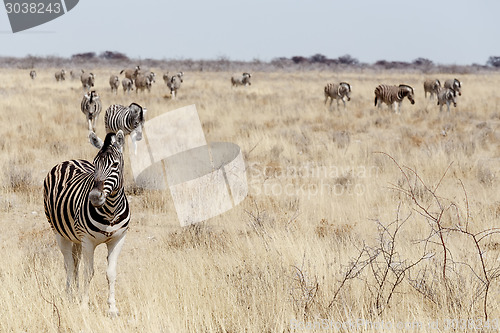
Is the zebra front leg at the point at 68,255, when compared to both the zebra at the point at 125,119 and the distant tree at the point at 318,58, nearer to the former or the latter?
the zebra at the point at 125,119

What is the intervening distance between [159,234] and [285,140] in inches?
287

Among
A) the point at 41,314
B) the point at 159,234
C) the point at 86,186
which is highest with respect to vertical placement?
the point at 86,186

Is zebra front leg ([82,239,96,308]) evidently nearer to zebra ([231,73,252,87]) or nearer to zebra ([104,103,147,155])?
zebra ([104,103,147,155])

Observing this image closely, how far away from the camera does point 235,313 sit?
145 inches

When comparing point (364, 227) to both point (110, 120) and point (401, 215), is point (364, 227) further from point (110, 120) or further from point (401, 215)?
point (110, 120)

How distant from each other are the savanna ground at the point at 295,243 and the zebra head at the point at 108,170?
89 cm

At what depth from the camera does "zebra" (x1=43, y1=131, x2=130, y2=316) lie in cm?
365

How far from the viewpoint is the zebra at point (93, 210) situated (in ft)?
12.0

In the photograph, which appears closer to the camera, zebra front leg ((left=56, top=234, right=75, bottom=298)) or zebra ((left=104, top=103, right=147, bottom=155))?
zebra front leg ((left=56, top=234, right=75, bottom=298))

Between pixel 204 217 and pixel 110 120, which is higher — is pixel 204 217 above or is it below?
below

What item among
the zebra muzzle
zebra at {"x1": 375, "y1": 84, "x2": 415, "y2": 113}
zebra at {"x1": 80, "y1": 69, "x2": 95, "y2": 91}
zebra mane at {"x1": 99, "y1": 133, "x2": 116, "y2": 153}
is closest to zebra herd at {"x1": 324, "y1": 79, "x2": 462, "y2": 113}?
Answer: zebra at {"x1": 375, "y1": 84, "x2": 415, "y2": 113}

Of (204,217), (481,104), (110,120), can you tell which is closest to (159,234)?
(204,217)

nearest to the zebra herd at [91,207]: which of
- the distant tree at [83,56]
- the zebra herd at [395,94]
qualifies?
the zebra herd at [395,94]

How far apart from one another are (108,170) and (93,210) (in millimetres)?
401
